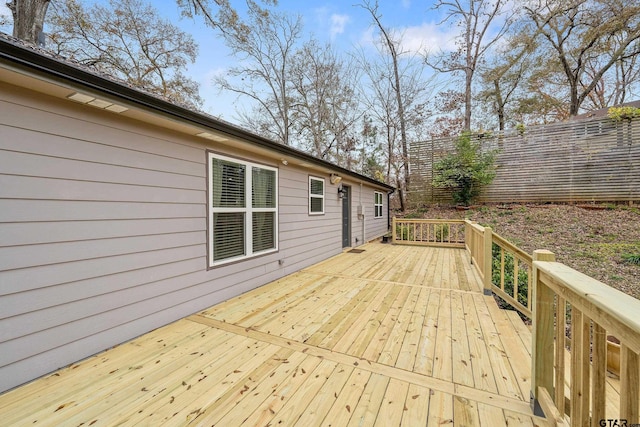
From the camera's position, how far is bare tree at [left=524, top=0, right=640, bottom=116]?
10.0m

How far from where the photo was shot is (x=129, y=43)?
8789 mm

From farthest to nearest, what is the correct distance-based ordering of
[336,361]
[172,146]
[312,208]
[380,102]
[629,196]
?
[380,102] → [629,196] → [312,208] → [172,146] → [336,361]

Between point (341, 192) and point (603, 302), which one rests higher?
point (341, 192)

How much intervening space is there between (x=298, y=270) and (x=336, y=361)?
300 cm

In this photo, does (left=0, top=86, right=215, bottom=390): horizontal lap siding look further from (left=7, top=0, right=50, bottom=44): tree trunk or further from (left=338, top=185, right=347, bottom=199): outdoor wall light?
(left=338, top=185, right=347, bottom=199): outdoor wall light

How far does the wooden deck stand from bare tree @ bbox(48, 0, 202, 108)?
6.58 metres

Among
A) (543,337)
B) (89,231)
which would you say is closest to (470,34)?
(543,337)

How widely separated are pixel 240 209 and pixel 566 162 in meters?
11.0

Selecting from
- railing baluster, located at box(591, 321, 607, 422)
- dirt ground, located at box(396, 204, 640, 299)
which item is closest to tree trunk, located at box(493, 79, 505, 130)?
dirt ground, located at box(396, 204, 640, 299)

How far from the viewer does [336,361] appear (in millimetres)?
2100

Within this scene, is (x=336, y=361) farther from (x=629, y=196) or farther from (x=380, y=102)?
(x=380, y=102)

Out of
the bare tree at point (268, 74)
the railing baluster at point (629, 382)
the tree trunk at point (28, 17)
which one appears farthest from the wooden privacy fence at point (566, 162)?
the tree trunk at point (28, 17)

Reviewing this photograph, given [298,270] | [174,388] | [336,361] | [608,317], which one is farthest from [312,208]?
[608,317]

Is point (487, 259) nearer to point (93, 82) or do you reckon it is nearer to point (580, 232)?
point (93, 82)
